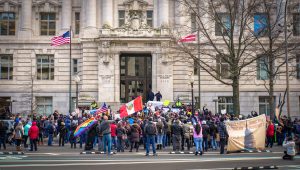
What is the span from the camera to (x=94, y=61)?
170ft

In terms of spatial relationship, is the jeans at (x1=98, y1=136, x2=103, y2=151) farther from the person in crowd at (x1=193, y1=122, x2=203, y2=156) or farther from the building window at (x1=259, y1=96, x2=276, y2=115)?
the building window at (x1=259, y1=96, x2=276, y2=115)

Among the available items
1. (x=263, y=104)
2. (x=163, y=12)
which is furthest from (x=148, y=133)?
(x=263, y=104)

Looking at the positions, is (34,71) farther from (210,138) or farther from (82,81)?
(210,138)

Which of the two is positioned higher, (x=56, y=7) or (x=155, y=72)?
(x=56, y=7)

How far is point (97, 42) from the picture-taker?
1997 inches

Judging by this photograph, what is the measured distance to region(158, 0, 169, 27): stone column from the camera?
52.2 metres

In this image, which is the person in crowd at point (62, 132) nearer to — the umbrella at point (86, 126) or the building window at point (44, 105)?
the umbrella at point (86, 126)

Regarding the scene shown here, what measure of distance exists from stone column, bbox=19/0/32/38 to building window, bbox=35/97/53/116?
24.7 feet

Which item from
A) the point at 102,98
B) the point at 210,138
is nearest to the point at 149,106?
the point at 210,138

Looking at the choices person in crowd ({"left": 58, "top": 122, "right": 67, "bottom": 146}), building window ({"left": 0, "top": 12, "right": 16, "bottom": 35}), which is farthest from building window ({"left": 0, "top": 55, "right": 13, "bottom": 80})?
person in crowd ({"left": 58, "top": 122, "right": 67, "bottom": 146})

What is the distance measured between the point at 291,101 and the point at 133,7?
2107cm

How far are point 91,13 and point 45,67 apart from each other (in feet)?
27.7

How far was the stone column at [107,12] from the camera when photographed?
5194 cm

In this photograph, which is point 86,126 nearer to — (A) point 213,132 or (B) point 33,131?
(B) point 33,131
